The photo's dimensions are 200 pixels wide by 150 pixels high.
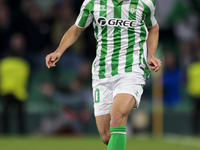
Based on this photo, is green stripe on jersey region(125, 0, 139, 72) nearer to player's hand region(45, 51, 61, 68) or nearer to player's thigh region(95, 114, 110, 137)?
player's thigh region(95, 114, 110, 137)

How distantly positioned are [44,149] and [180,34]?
6664 millimetres

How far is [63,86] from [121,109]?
7164 mm

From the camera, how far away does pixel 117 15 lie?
5414 mm

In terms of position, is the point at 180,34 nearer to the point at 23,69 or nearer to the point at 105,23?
the point at 23,69

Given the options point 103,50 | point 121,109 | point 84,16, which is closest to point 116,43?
point 103,50

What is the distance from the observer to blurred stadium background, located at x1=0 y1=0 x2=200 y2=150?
11.6 metres

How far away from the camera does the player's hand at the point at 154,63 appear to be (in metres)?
5.11

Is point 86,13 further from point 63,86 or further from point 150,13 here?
point 63,86

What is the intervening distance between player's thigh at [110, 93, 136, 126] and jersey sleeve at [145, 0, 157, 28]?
992 millimetres

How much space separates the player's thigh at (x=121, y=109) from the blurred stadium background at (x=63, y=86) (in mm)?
5953

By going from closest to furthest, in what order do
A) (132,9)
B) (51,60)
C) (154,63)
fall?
(154,63) < (51,60) < (132,9)

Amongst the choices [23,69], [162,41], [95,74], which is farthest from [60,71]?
[95,74]

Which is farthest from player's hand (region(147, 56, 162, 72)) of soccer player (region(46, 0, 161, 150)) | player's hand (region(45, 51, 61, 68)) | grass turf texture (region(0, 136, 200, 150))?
grass turf texture (region(0, 136, 200, 150))

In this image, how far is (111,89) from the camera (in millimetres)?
5449
